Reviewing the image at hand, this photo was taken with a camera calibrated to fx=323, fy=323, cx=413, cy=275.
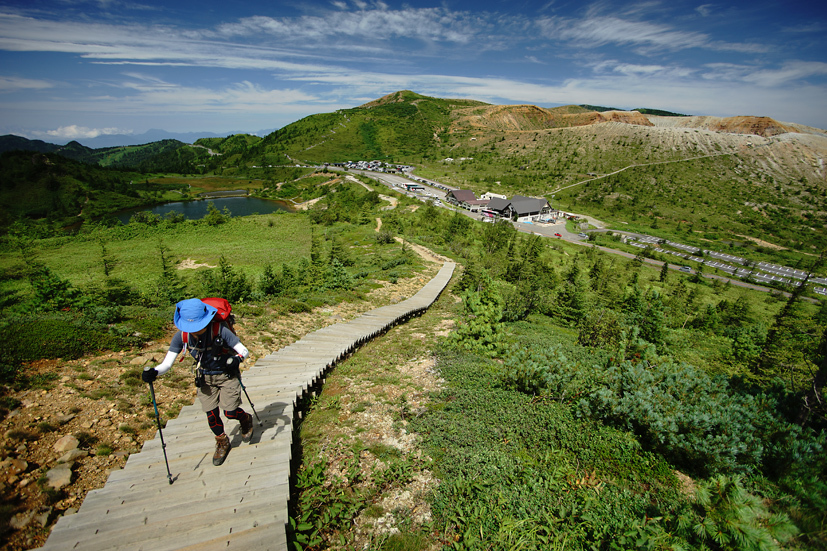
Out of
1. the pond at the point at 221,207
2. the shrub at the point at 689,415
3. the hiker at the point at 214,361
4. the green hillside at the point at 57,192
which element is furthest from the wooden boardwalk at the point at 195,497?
the green hillside at the point at 57,192

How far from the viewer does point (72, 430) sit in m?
6.60

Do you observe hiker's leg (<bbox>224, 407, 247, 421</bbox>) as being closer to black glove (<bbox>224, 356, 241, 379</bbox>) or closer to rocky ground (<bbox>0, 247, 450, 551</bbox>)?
black glove (<bbox>224, 356, 241, 379</bbox>)

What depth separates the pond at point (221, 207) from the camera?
9476 centimetres

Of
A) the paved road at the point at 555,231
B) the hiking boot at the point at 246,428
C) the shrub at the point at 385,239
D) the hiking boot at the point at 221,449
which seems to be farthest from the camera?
the paved road at the point at 555,231

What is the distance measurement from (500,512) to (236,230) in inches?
2531

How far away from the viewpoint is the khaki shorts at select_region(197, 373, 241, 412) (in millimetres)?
5938

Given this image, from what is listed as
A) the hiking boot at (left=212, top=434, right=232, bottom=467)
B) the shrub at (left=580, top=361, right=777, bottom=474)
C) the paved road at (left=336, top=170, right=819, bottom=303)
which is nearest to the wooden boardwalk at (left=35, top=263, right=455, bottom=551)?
the hiking boot at (left=212, top=434, right=232, bottom=467)

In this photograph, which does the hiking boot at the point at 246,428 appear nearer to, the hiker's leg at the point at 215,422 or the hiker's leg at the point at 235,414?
the hiker's leg at the point at 235,414

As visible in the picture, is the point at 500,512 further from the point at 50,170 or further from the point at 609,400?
the point at 50,170

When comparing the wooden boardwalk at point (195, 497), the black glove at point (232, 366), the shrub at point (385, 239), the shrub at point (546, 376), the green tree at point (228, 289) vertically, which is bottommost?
the shrub at point (385, 239)

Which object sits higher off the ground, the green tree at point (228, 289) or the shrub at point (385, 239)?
the green tree at point (228, 289)

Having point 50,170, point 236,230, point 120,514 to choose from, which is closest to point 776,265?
point 120,514

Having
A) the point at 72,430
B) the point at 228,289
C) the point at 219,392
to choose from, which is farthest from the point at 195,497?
the point at 228,289

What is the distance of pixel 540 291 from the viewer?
24516 mm
